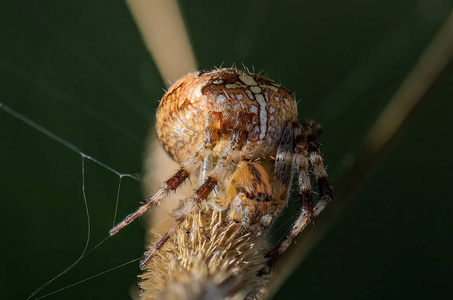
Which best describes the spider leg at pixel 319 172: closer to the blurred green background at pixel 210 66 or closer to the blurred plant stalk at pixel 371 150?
the blurred plant stalk at pixel 371 150

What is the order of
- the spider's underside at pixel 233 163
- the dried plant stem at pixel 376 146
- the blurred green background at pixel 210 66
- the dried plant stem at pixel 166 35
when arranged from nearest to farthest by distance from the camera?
1. the spider's underside at pixel 233 163
2. the dried plant stem at pixel 376 146
3. the blurred green background at pixel 210 66
4. the dried plant stem at pixel 166 35

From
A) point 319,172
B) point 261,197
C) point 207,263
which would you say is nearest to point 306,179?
point 319,172

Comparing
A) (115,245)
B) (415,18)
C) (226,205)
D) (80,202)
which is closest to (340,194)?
(226,205)

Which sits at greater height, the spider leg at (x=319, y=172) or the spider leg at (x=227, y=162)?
the spider leg at (x=319, y=172)

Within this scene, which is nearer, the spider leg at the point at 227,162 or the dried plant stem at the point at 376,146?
the spider leg at the point at 227,162

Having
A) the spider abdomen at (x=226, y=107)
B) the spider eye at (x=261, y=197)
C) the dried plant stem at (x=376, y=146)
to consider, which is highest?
the dried plant stem at (x=376, y=146)

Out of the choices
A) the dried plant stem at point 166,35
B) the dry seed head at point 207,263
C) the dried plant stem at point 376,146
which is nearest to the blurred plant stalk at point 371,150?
the dried plant stem at point 376,146

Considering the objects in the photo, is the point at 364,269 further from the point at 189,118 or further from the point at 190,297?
the point at 190,297
